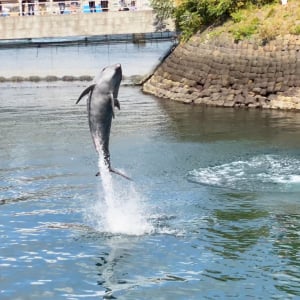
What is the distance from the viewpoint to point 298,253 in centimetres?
1284

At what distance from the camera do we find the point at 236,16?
4006 centimetres

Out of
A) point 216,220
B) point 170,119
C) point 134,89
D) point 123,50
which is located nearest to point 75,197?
point 216,220

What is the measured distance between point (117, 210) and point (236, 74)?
2176cm

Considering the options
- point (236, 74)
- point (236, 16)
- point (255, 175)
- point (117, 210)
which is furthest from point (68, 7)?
point (117, 210)

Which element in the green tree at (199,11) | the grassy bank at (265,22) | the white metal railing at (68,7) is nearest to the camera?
the grassy bank at (265,22)

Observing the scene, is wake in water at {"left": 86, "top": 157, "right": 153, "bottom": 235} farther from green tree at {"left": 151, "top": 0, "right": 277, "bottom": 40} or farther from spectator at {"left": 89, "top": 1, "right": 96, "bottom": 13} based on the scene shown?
spectator at {"left": 89, "top": 1, "right": 96, "bottom": 13}

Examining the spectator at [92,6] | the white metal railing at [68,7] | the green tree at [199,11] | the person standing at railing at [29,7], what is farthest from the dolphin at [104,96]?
the person standing at railing at [29,7]

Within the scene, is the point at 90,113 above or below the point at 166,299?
above

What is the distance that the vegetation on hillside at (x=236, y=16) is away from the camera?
37.2 meters

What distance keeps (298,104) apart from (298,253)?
21594 millimetres

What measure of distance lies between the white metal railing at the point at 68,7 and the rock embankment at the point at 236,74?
8.68 metres

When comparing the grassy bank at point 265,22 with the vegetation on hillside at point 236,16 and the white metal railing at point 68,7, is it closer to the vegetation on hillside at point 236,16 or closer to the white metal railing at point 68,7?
the vegetation on hillside at point 236,16

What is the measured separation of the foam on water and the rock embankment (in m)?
13.1

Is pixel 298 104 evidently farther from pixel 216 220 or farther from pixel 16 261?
pixel 16 261
